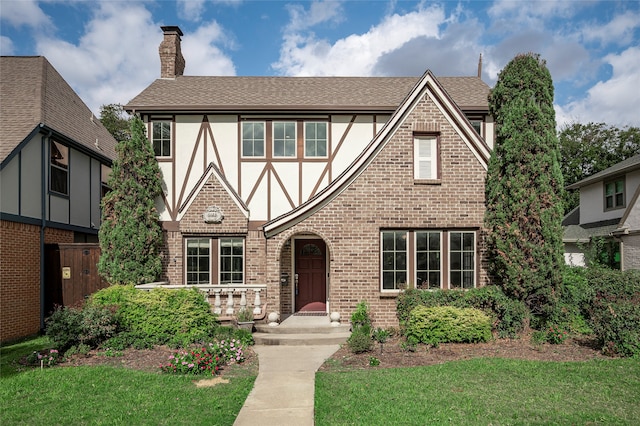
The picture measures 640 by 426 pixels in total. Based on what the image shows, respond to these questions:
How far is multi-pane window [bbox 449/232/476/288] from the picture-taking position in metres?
11.8

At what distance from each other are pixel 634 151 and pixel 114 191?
38793 millimetres

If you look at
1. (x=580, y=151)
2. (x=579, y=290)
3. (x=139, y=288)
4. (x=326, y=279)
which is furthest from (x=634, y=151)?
(x=139, y=288)

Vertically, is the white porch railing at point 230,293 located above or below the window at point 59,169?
below

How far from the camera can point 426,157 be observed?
1205cm

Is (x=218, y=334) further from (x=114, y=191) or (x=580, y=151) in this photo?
(x=580, y=151)

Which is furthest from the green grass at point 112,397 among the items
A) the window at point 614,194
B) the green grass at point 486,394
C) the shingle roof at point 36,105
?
the window at point 614,194

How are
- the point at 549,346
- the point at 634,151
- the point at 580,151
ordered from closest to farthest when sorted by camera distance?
the point at 549,346
the point at 634,151
the point at 580,151

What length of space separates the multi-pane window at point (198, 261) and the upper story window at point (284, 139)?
Result: 12.7 feet

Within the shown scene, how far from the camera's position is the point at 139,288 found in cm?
1196

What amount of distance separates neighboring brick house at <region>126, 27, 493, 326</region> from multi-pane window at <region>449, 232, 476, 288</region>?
30 mm

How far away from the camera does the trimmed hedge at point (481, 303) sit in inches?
407

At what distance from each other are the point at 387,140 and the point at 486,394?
7040 mm

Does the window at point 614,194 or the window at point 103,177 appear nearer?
the window at point 103,177

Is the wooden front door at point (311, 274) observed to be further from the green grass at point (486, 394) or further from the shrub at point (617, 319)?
the shrub at point (617, 319)
